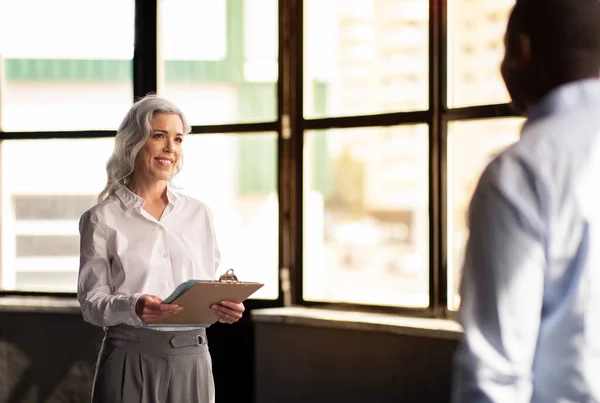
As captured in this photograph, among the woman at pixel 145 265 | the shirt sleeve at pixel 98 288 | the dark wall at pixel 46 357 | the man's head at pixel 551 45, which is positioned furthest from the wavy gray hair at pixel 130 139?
the man's head at pixel 551 45

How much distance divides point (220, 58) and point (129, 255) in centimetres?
177

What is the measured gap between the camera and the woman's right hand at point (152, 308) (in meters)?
2.67

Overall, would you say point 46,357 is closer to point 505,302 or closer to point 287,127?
point 287,127

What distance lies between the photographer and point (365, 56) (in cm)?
399

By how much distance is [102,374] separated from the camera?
2.85 metres

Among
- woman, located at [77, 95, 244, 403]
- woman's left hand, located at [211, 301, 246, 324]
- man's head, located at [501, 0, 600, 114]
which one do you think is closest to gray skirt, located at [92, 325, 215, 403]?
woman, located at [77, 95, 244, 403]

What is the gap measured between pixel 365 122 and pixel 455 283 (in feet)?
2.63

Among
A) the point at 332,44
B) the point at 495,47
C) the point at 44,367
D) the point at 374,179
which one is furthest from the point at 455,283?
the point at 44,367

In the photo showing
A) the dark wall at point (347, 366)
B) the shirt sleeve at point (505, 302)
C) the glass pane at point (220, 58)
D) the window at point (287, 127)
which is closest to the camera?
the shirt sleeve at point (505, 302)

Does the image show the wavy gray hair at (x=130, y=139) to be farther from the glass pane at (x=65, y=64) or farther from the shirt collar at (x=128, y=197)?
the glass pane at (x=65, y=64)


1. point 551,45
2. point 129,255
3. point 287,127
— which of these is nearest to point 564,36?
point 551,45

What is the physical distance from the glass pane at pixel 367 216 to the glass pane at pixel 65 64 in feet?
3.89

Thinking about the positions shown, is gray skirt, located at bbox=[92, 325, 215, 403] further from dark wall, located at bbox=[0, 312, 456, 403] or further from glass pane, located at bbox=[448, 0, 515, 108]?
glass pane, located at bbox=[448, 0, 515, 108]

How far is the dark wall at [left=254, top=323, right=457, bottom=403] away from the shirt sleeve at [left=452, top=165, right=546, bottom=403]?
2.46 metres
